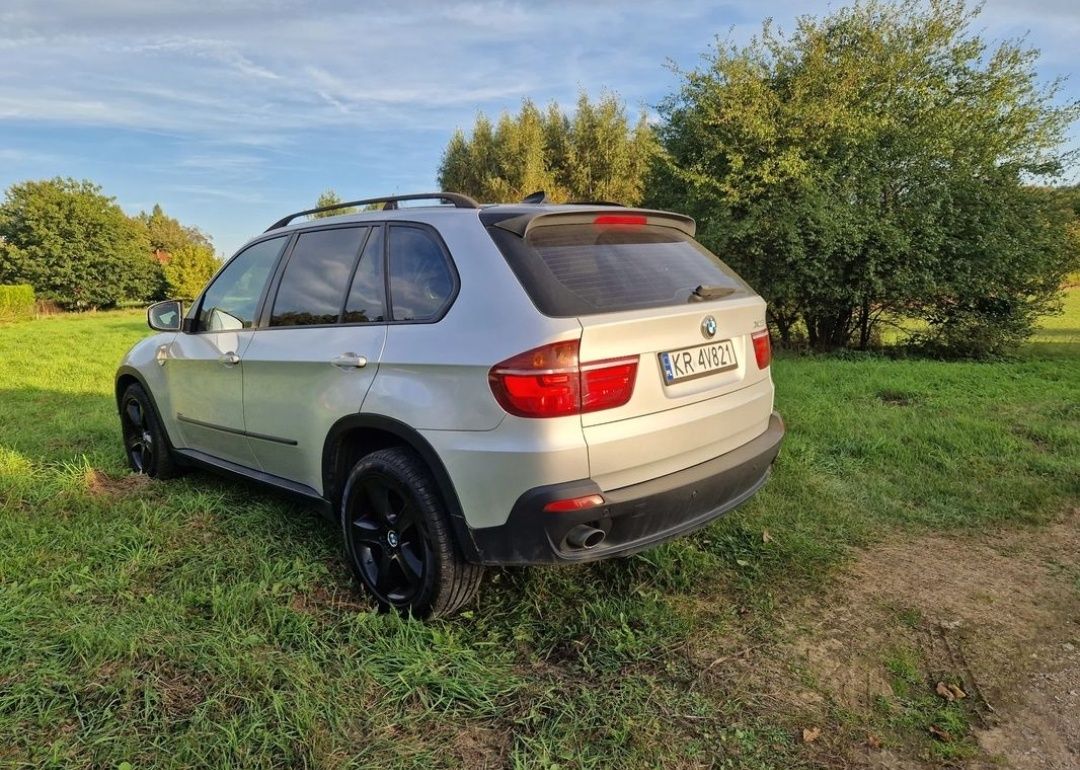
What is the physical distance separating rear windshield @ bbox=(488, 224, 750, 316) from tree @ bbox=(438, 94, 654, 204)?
25.0m

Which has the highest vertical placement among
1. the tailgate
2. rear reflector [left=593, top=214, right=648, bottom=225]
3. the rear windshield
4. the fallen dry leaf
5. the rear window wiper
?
rear reflector [left=593, top=214, right=648, bottom=225]

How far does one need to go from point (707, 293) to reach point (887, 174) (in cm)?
991

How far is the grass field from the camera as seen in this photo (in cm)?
212

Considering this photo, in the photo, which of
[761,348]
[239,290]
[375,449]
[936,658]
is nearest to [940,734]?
[936,658]

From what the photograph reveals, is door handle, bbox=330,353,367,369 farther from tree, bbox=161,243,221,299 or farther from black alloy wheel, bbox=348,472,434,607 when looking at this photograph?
tree, bbox=161,243,221,299

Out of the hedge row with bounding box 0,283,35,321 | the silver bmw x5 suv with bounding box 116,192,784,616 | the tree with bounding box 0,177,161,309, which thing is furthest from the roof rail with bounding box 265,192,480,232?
the tree with bounding box 0,177,161,309

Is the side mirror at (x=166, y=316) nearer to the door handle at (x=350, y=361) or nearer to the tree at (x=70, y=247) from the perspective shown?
the door handle at (x=350, y=361)

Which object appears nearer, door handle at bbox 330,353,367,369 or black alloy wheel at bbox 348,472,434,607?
black alloy wheel at bbox 348,472,434,607

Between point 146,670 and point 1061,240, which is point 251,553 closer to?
point 146,670

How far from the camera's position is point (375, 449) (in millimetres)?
2996

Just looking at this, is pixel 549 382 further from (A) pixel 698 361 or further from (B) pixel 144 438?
(B) pixel 144 438

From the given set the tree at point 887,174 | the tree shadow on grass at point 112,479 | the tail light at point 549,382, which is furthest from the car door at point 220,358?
the tree at point 887,174

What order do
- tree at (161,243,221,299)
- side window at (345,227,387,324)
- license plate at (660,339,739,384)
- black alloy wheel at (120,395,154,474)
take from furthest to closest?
tree at (161,243,221,299)
black alloy wheel at (120,395,154,474)
side window at (345,227,387,324)
license plate at (660,339,739,384)

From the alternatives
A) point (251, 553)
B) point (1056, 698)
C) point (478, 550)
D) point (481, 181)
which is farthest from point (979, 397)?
point (481, 181)
